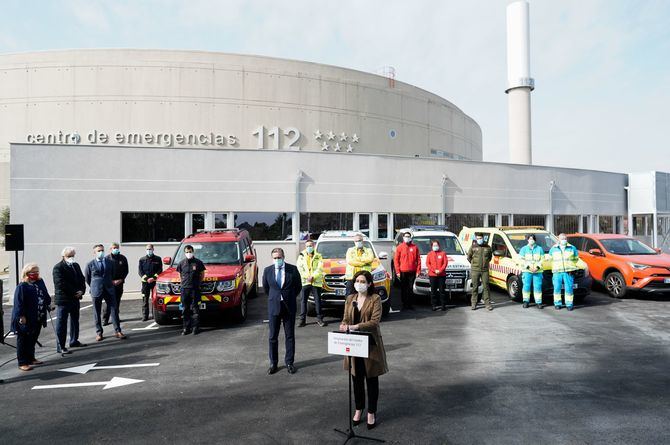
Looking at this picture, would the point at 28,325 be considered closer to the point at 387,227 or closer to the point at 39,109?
the point at 387,227

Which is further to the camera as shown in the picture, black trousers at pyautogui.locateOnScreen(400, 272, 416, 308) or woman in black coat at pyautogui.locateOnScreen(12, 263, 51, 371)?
black trousers at pyautogui.locateOnScreen(400, 272, 416, 308)

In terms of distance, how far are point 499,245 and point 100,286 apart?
419 inches

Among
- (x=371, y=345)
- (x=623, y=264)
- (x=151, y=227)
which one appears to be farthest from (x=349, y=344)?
(x=151, y=227)

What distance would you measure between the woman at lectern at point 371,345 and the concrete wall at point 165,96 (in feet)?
73.7

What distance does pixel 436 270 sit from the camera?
1058 centimetres

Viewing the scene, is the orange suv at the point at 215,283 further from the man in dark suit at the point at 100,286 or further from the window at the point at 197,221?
the window at the point at 197,221

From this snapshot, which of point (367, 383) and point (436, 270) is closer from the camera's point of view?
point (367, 383)

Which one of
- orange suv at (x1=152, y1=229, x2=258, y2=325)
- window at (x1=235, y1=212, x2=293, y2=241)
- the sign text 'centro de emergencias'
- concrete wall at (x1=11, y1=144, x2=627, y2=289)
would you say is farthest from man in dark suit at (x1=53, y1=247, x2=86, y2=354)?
the sign text 'centro de emergencias'

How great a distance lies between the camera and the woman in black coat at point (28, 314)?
674 centimetres

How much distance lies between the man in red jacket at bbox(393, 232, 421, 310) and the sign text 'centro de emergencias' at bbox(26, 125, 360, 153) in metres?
16.0

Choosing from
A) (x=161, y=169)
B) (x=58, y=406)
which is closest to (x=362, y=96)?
(x=161, y=169)

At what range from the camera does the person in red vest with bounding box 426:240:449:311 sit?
10516 mm

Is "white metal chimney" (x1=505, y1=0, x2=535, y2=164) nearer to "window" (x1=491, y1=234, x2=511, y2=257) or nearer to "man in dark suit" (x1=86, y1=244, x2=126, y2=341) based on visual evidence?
"window" (x1=491, y1=234, x2=511, y2=257)

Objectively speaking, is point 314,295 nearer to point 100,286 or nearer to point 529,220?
point 100,286
